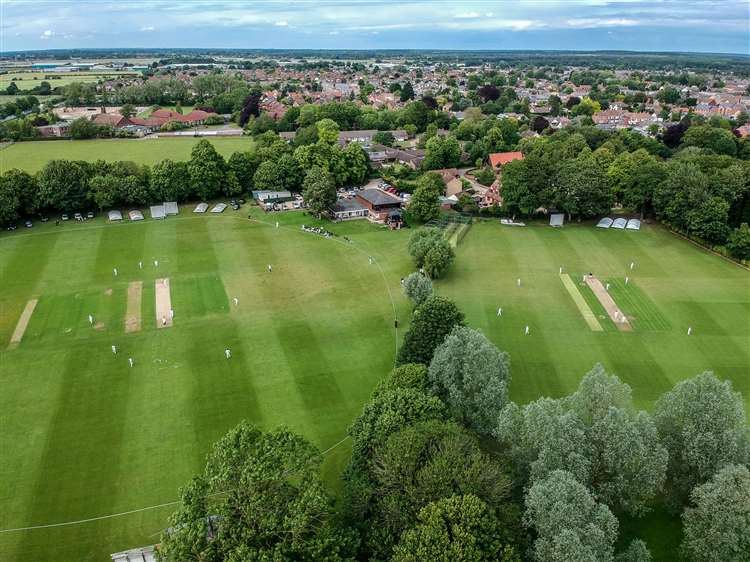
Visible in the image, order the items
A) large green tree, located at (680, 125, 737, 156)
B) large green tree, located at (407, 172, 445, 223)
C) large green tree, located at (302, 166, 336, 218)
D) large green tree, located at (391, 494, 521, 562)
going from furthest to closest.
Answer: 1. large green tree, located at (680, 125, 737, 156)
2. large green tree, located at (302, 166, 336, 218)
3. large green tree, located at (407, 172, 445, 223)
4. large green tree, located at (391, 494, 521, 562)

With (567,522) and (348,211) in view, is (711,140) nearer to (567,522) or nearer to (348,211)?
(348,211)

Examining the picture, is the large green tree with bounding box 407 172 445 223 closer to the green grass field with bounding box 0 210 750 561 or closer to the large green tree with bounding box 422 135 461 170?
the green grass field with bounding box 0 210 750 561

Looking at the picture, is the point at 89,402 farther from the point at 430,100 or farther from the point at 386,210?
the point at 430,100

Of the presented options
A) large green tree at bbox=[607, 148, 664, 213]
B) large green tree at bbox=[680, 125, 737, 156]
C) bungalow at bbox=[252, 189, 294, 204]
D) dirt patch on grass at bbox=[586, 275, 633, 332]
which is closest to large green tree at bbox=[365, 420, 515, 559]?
dirt patch on grass at bbox=[586, 275, 633, 332]

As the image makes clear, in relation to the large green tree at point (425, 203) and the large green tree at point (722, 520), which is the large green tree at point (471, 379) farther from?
the large green tree at point (425, 203)

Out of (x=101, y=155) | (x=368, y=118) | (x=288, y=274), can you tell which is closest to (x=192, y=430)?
(x=288, y=274)

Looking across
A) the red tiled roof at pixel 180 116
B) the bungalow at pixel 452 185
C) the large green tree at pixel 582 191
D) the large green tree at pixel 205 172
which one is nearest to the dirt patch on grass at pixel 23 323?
the large green tree at pixel 205 172

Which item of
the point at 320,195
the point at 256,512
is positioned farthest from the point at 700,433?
the point at 320,195
